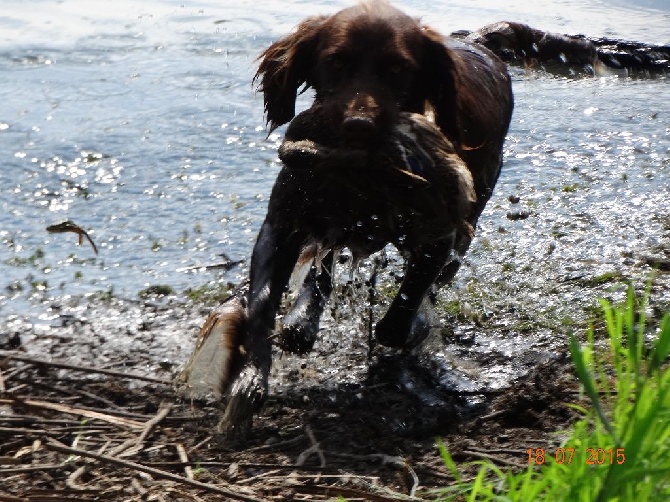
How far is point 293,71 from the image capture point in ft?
13.8

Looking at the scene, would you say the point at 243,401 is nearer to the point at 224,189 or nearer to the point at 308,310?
the point at 308,310

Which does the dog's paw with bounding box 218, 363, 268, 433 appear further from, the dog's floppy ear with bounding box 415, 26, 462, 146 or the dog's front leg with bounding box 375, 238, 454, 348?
the dog's floppy ear with bounding box 415, 26, 462, 146

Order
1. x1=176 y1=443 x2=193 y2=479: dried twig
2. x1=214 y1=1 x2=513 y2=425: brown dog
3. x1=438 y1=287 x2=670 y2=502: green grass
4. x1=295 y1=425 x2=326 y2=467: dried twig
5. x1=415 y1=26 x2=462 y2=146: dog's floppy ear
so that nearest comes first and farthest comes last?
1. x1=438 y1=287 x2=670 y2=502: green grass
2. x1=176 y1=443 x2=193 y2=479: dried twig
3. x1=295 y1=425 x2=326 y2=467: dried twig
4. x1=214 y1=1 x2=513 y2=425: brown dog
5. x1=415 y1=26 x2=462 y2=146: dog's floppy ear

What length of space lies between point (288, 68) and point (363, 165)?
3.19ft

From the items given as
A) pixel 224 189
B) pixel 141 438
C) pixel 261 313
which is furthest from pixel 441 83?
pixel 224 189

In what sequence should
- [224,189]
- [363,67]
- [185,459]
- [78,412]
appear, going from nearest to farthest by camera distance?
[185,459] → [78,412] → [363,67] → [224,189]

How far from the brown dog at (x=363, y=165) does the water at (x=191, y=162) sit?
3.05 feet

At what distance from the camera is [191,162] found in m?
6.62

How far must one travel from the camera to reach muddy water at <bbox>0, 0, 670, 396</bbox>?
4.77m

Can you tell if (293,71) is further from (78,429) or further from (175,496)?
(175,496)

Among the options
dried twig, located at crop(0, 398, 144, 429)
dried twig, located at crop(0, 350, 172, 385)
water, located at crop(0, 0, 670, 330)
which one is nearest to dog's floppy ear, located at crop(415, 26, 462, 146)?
water, located at crop(0, 0, 670, 330)

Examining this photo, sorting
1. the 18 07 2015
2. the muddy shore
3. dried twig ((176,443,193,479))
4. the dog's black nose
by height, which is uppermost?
the dog's black nose

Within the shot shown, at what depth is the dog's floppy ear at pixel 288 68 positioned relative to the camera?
13.6 ft

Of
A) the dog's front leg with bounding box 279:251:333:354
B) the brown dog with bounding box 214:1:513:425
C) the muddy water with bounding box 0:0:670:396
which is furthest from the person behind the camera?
the muddy water with bounding box 0:0:670:396
